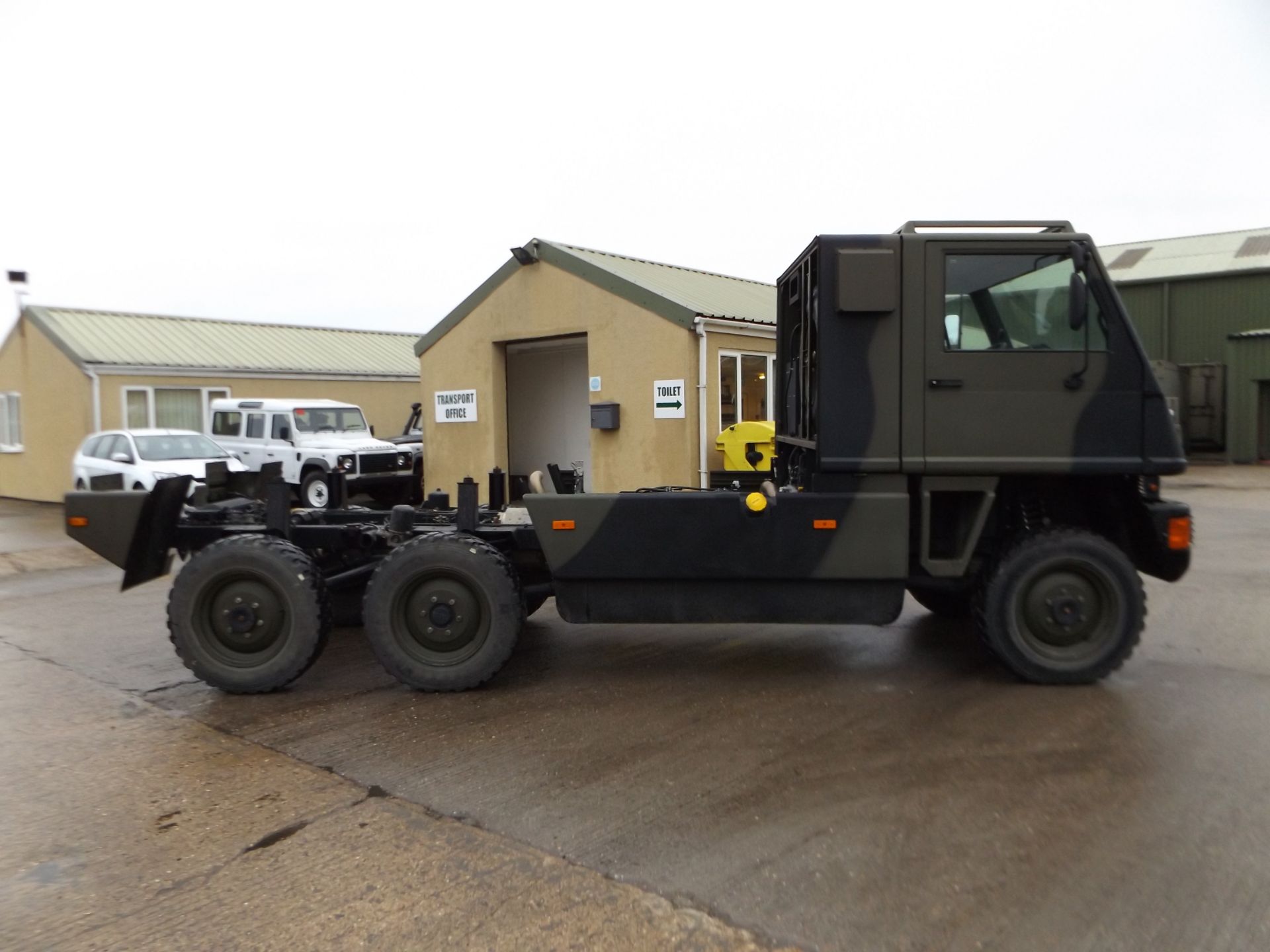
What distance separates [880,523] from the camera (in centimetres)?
547

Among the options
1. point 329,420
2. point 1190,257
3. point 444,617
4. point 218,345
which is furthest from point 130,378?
point 1190,257

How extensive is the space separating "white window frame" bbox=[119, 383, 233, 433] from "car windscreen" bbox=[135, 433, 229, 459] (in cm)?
257

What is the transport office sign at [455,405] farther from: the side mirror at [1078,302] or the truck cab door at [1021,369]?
the side mirror at [1078,302]

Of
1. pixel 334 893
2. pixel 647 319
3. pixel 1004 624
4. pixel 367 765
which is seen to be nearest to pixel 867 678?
pixel 1004 624

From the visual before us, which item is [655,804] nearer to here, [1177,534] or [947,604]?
[1177,534]

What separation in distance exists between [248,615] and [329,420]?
13.0 m

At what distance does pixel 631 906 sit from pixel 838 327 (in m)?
3.41

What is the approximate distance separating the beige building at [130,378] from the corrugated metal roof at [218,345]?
1.4 inches

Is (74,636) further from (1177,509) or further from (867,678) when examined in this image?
(1177,509)

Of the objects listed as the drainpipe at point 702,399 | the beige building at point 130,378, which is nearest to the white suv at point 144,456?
the beige building at point 130,378

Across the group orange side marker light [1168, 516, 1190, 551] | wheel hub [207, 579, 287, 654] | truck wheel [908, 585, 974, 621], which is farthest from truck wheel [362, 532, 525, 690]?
orange side marker light [1168, 516, 1190, 551]

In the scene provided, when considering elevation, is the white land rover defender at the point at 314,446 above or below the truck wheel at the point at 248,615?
above

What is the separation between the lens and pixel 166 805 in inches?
164

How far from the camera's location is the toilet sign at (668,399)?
13453 millimetres
